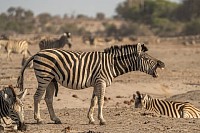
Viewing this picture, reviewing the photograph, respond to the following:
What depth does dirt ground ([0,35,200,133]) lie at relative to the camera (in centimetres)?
1188

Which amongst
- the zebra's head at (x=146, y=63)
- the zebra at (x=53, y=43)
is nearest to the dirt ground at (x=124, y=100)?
the zebra's head at (x=146, y=63)

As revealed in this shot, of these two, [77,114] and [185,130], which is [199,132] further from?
[77,114]

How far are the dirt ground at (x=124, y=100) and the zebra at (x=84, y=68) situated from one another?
70 centimetres

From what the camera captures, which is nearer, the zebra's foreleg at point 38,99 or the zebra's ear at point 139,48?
the zebra's foreleg at point 38,99

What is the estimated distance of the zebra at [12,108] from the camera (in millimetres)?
10789

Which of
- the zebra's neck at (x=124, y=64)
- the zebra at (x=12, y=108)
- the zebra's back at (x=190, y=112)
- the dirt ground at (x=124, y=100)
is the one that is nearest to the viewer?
the zebra at (x=12, y=108)

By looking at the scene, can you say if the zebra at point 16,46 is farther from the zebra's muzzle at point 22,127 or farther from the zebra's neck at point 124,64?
the zebra's muzzle at point 22,127

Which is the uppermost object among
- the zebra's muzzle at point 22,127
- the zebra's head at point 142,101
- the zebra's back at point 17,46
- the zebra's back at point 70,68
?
the zebra's back at point 17,46

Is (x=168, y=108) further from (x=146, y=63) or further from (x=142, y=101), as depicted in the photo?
(x=146, y=63)

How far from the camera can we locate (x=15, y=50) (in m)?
32.1

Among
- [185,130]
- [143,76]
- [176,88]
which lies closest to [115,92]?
[176,88]

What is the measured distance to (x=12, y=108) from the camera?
10812mm

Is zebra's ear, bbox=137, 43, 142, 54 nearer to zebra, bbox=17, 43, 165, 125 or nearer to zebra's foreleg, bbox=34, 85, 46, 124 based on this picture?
zebra, bbox=17, 43, 165, 125

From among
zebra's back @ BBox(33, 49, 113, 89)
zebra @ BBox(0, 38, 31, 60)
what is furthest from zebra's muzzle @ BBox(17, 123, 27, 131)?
zebra @ BBox(0, 38, 31, 60)
